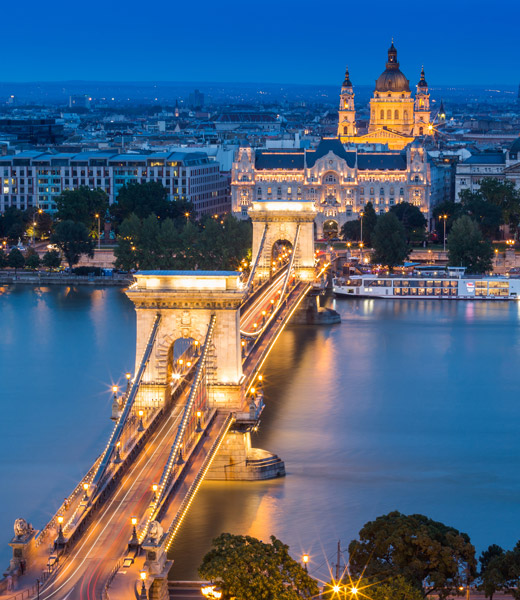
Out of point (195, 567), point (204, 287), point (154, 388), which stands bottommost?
point (195, 567)

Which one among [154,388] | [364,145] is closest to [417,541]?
[154,388]

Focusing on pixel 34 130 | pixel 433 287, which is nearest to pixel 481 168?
pixel 433 287

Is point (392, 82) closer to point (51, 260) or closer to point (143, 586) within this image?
point (51, 260)

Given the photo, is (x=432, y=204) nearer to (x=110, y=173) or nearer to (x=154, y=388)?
(x=110, y=173)

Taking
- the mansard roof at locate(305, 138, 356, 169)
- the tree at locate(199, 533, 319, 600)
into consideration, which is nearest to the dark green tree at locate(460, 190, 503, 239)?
the mansard roof at locate(305, 138, 356, 169)

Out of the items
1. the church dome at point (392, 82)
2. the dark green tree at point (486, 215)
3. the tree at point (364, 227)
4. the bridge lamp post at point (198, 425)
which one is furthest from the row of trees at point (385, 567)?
the church dome at point (392, 82)

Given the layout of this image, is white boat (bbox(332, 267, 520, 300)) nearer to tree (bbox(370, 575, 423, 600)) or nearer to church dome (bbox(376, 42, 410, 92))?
tree (bbox(370, 575, 423, 600))

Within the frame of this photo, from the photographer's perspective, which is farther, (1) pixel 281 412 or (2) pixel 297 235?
(2) pixel 297 235
